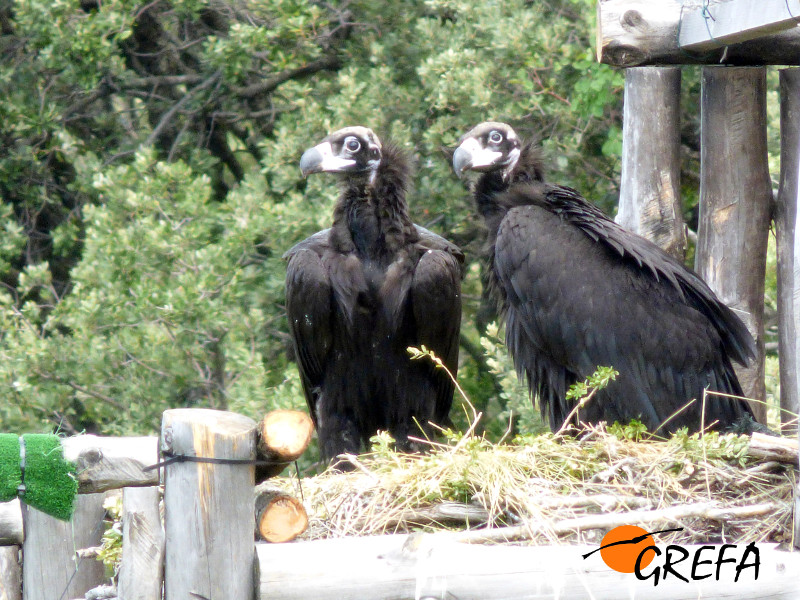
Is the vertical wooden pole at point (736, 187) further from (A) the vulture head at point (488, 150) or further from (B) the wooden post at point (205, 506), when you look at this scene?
(B) the wooden post at point (205, 506)

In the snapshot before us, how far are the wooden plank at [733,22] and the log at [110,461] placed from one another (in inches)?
99.7

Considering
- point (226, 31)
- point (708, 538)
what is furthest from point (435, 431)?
point (226, 31)

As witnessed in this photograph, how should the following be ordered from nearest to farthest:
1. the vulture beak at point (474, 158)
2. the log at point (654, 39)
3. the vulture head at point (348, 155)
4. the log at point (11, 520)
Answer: the log at point (11, 520), the log at point (654, 39), the vulture beak at point (474, 158), the vulture head at point (348, 155)

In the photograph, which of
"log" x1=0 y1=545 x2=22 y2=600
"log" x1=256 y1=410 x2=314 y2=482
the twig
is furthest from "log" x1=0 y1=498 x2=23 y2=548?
the twig

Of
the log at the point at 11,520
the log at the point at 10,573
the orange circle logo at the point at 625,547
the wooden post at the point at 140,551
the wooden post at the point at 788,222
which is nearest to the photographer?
the wooden post at the point at 140,551

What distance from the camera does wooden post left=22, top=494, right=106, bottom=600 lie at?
361 cm

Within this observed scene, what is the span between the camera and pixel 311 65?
329 inches

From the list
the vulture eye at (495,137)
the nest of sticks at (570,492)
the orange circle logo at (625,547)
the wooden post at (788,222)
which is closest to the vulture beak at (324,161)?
the vulture eye at (495,137)

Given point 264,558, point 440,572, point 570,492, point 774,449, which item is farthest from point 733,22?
point 264,558

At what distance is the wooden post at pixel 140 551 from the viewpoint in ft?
10.3

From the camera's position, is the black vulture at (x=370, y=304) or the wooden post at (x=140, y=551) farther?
the black vulture at (x=370, y=304)

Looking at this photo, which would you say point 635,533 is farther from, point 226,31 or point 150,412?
point 226,31

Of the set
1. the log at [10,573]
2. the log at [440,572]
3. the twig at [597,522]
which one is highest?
the twig at [597,522]

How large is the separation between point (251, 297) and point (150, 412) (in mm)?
1052
